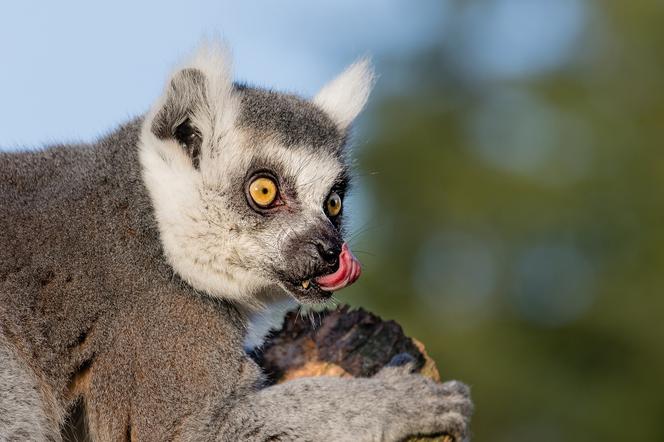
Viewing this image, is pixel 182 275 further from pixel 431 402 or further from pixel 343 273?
pixel 431 402

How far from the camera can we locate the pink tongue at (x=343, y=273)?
5.59 metres

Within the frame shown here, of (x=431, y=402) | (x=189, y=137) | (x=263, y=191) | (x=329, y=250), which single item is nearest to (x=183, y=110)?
(x=189, y=137)

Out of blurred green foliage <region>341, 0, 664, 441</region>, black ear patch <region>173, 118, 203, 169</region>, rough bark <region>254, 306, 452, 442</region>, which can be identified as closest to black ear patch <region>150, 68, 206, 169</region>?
black ear patch <region>173, 118, 203, 169</region>

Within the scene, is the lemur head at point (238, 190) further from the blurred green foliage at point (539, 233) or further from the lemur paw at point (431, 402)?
the blurred green foliage at point (539, 233)

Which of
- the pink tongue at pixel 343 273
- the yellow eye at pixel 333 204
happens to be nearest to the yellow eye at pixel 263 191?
the yellow eye at pixel 333 204

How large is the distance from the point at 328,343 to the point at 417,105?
21343 millimetres

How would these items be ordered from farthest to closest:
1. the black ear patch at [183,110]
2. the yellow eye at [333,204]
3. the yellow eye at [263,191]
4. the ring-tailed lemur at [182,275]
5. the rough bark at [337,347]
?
1. the rough bark at [337,347]
2. the yellow eye at [333,204]
3. the black ear patch at [183,110]
4. the yellow eye at [263,191]
5. the ring-tailed lemur at [182,275]

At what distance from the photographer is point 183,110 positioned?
5871mm

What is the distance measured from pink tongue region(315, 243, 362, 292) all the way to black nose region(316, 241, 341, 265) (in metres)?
0.03

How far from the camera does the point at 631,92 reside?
2614cm

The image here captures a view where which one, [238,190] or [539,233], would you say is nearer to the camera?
[238,190]

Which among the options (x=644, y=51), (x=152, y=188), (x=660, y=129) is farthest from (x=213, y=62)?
(x=644, y=51)

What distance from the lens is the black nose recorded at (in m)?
5.55

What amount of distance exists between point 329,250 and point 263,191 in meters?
0.59
